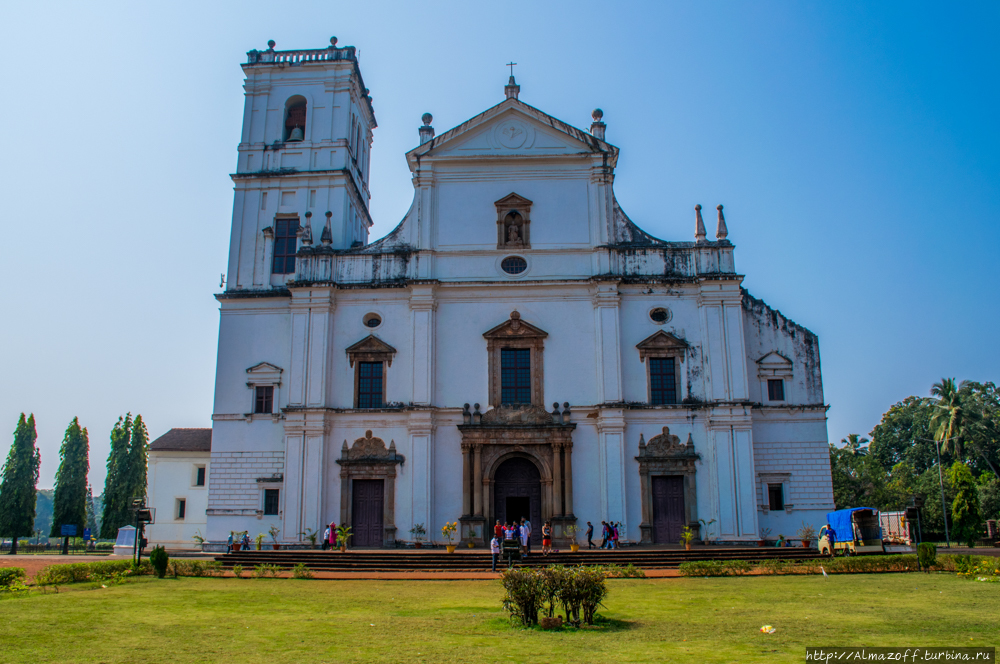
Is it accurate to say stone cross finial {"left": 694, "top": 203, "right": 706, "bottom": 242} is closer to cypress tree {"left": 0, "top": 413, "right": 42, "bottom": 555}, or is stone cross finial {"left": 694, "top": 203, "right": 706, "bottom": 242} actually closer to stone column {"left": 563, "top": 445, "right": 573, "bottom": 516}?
stone column {"left": 563, "top": 445, "right": 573, "bottom": 516}

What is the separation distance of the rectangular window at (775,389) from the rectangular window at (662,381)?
13.4ft

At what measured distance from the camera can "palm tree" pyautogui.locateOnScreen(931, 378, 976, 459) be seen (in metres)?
53.5

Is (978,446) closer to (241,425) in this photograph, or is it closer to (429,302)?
(429,302)

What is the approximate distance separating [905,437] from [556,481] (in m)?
53.4

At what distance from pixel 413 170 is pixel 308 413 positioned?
35.4 feet

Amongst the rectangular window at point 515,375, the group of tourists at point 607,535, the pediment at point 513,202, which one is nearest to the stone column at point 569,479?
the group of tourists at point 607,535

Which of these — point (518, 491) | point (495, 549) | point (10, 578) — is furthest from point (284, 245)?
point (10, 578)

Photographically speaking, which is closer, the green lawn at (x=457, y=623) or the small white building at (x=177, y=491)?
the green lawn at (x=457, y=623)

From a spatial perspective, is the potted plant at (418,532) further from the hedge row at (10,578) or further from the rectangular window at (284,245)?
the hedge row at (10,578)

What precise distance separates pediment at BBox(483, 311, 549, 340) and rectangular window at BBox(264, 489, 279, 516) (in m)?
10.3

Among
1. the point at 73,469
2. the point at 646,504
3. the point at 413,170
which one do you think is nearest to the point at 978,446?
the point at 646,504

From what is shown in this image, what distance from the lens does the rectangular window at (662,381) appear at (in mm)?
29484

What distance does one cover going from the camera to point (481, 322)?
3030 cm

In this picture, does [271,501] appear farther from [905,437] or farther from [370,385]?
[905,437]
